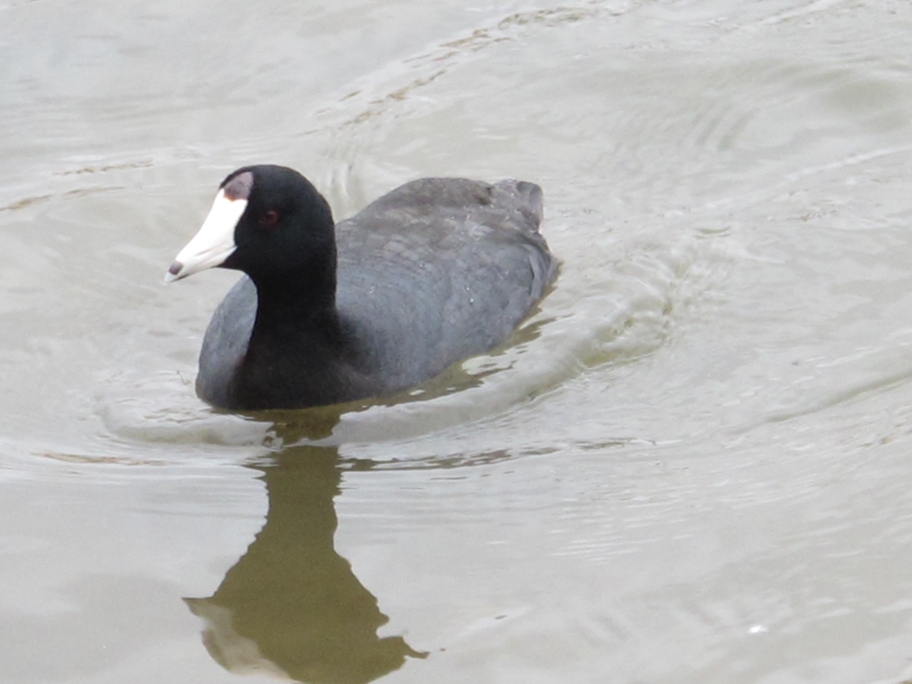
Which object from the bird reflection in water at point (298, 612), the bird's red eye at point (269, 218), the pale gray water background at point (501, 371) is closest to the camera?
the bird reflection in water at point (298, 612)

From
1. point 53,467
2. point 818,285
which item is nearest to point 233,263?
point 53,467

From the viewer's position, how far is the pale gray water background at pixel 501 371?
4.38 metres

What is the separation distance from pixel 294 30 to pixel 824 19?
3098 millimetres

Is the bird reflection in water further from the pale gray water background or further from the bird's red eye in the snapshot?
the bird's red eye

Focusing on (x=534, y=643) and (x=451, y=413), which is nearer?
(x=534, y=643)

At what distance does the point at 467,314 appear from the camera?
6.41 m

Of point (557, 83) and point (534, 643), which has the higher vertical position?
point (557, 83)

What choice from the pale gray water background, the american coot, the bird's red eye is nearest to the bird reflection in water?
the pale gray water background

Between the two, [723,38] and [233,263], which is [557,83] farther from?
[233,263]

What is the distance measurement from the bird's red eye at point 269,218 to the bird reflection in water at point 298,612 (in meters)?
0.97

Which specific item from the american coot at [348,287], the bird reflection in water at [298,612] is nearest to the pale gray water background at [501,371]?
the bird reflection in water at [298,612]

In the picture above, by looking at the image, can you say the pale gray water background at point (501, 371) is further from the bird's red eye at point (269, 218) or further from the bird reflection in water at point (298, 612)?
the bird's red eye at point (269, 218)

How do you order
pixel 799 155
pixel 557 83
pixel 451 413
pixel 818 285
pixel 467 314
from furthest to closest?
1. pixel 557 83
2. pixel 799 155
3. pixel 818 285
4. pixel 467 314
5. pixel 451 413

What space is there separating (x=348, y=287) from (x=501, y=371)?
70cm
